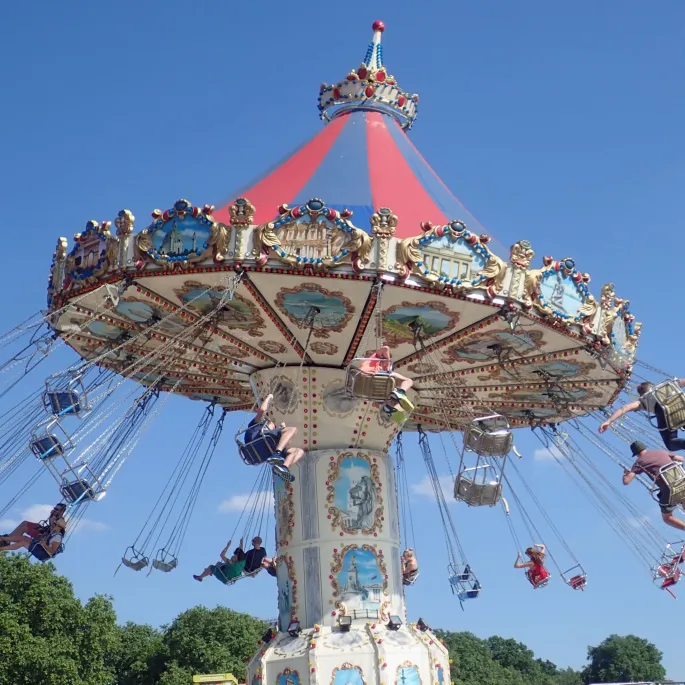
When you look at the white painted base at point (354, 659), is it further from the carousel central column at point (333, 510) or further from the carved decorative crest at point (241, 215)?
the carved decorative crest at point (241, 215)

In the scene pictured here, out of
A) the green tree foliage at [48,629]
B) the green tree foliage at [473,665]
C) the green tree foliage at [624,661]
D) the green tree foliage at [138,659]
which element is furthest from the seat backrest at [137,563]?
the green tree foliage at [624,661]

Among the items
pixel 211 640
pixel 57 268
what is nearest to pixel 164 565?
pixel 57 268

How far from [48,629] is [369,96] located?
68.4ft

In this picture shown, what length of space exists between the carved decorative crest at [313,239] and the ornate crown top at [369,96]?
15.8 feet

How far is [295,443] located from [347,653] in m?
3.02

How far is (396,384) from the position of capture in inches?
511

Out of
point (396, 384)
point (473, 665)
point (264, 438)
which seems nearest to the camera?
point (396, 384)

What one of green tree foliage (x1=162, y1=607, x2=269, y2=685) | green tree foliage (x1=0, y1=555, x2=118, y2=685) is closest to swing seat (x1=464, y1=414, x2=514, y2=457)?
green tree foliage (x1=0, y1=555, x2=118, y2=685)

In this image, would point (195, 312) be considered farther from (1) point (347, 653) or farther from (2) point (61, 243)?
(1) point (347, 653)

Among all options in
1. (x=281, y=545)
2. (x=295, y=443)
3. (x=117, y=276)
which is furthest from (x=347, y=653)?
(x=117, y=276)

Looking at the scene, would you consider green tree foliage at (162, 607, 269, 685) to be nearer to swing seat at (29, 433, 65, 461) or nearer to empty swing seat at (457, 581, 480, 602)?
empty swing seat at (457, 581, 480, 602)

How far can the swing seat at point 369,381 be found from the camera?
12.7 m

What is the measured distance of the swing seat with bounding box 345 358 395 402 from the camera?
12688mm

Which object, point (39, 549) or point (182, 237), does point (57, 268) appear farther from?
point (39, 549)
